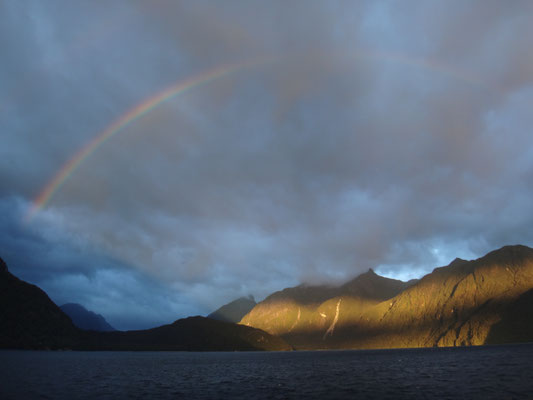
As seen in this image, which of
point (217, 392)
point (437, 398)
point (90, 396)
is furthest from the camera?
point (217, 392)

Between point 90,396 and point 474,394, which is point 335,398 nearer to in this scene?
point 474,394

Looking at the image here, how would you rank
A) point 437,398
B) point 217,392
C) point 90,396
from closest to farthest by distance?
1. point 437,398
2. point 90,396
3. point 217,392

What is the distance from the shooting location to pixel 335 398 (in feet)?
200

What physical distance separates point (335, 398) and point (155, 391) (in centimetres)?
3995

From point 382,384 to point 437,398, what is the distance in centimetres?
2344

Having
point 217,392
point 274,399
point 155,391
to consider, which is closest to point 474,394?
point 274,399

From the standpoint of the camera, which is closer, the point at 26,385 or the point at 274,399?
the point at 274,399

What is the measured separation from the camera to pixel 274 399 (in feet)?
200

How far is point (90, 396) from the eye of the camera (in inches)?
2628

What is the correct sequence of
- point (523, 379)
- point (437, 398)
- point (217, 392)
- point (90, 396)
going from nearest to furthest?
point (437, 398)
point (90, 396)
point (217, 392)
point (523, 379)

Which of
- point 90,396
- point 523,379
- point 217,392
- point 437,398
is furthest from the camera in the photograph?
point 523,379

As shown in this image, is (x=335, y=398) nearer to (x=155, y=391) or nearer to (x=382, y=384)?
(x=382, y=384)

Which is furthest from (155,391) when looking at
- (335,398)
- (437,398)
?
(437,398)

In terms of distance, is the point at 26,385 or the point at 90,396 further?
the point at 26,385
